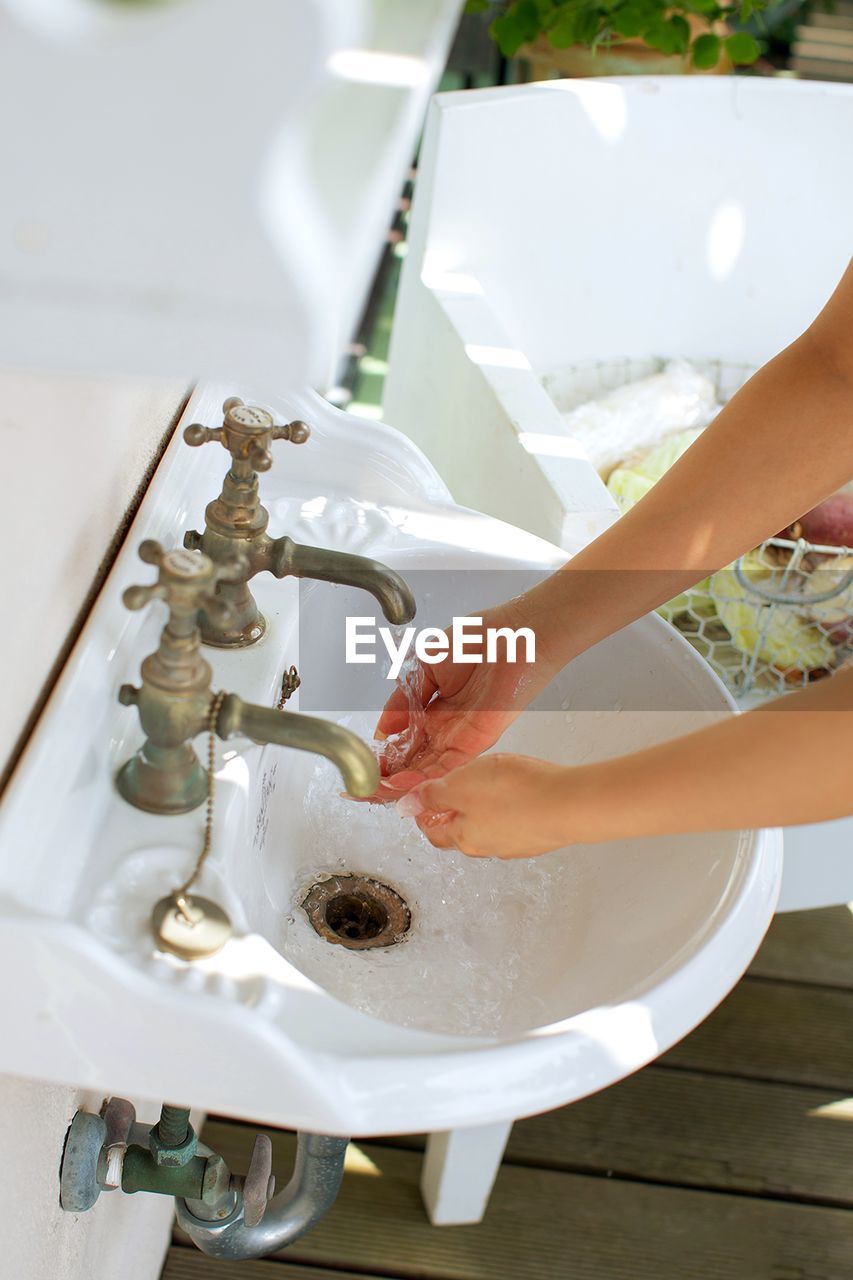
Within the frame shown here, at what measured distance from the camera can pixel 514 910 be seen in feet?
2.40

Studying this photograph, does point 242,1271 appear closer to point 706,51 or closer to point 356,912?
point 356,912

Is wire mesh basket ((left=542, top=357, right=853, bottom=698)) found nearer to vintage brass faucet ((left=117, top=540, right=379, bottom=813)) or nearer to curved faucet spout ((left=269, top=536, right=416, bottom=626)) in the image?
curved faucet spout ((left=269, top=536, right=416, bottom=626))

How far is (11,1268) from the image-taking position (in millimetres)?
630

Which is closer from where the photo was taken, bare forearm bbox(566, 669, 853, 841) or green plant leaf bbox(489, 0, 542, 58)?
bare forearm bbox(566, 669, 853, 841)

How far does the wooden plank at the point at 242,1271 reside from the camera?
115 cm

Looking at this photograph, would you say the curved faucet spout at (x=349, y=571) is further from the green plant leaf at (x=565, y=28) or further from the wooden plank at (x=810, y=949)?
the green plant leaf at (x=565, y=28)

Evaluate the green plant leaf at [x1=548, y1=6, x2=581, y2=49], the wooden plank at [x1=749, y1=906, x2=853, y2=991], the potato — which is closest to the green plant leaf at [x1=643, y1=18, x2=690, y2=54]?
the green plant leaf at [x1=548, y1=6, x2=581, y2=49]

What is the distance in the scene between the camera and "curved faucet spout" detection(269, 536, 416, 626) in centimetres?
61

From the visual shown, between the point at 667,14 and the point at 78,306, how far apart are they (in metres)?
1.98

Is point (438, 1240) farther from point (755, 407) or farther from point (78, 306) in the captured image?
point (78, 306)

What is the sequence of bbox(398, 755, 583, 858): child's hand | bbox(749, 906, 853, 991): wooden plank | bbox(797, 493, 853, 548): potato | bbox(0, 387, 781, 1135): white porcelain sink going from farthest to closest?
1. bbox(749, 906, 853, 991): wooden plank
2. bbox(797, 493, 853, 548): potato
3. bbox(398, 755, 583, 858): child's hand
4. bbox(0, 387, 781, 1135): white porcelain sink

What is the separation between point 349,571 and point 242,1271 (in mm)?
824

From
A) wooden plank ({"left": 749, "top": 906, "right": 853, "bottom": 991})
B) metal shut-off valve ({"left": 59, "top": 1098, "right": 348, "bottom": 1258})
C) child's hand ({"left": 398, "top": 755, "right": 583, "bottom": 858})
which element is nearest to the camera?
child's hand ({"left": 398, "top": 755, "right": 583, "bottom": 858})

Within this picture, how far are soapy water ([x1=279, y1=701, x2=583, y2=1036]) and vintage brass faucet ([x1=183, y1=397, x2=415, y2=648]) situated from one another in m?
0.15
